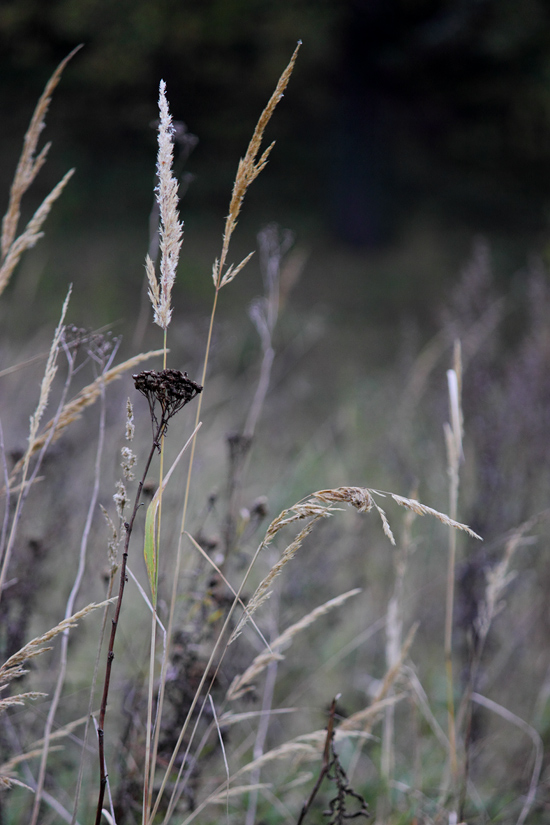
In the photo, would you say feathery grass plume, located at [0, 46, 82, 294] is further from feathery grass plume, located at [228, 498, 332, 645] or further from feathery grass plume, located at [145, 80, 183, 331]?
feathery grass plume, located at [228, 498, 332, 645]

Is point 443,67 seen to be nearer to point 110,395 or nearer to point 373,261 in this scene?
point 373,261

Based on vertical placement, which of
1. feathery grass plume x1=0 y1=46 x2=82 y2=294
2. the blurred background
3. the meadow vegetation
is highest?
the blurred background

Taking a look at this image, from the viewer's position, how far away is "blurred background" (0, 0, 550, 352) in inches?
236

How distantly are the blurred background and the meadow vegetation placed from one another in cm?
383

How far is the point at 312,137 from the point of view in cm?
796

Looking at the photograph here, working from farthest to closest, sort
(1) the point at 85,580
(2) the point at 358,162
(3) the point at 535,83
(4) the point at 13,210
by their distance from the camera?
(2) the point at 358,162 → (3) the point at 535,83 → (1) the point at 85,580 → (4) the point at 13,210

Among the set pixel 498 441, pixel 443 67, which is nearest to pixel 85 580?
pixel 498 441

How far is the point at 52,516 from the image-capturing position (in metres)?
2.04

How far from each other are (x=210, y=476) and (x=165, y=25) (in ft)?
16.5

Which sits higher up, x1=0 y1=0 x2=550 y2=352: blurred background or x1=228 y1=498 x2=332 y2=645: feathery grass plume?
x1=0 y1=0 x2=550 y2=352: blurred background

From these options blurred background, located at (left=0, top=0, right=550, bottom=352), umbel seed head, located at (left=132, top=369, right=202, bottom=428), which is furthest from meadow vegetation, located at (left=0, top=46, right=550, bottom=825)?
blurred background, located at (left=0, top=0, right=550, bottom=352)

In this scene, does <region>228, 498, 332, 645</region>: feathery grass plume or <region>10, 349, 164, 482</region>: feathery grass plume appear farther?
<region>10, 349, 164, 482</region>: feathery grass plume

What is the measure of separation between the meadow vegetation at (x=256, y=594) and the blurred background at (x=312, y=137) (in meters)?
3.83

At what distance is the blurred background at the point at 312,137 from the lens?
5996mm
